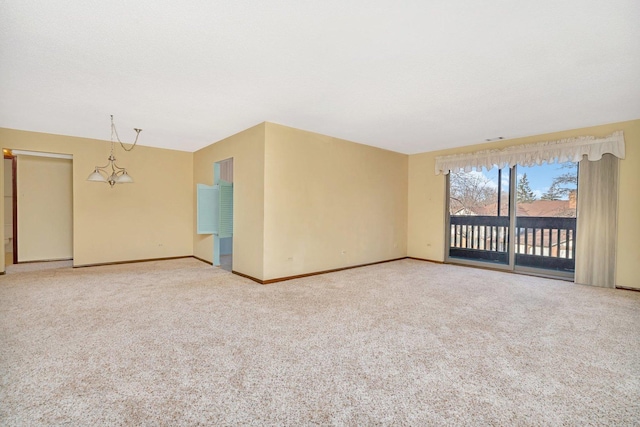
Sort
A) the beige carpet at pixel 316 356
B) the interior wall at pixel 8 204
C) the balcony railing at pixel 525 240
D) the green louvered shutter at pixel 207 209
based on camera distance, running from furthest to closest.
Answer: the interior wall at pixel 8 204, the green louvered shutter at pixel 207 209, the balcony railing at pixel 525 240, the beige carpet at pixel 316 356

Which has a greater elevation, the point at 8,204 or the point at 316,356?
the point at 8,204

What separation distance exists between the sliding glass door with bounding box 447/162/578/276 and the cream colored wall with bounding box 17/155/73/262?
781 cm

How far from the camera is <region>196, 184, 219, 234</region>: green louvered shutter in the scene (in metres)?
5.23

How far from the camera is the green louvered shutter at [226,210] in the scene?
511 cm

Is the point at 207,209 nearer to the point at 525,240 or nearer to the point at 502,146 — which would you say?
the point at 502,146

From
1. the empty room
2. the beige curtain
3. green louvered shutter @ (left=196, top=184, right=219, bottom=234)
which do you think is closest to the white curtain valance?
the empty room

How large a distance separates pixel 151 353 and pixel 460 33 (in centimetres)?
327

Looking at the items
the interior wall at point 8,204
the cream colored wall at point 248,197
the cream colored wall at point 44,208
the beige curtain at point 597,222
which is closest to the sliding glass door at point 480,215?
the beige curtain at point 597,222

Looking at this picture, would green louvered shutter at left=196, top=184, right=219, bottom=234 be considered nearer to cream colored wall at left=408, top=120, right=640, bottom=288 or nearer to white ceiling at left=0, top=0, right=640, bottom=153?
white ceiling at left=0, top=0, right=640, bottom=153

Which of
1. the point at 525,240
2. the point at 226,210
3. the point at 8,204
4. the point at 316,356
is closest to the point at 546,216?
the point at 525,240

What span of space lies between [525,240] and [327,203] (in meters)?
3.69

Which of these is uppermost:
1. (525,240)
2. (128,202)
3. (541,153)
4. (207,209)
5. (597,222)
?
(541,153)

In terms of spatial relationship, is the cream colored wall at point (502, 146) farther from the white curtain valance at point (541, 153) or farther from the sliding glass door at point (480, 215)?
the sliding glass door at point (480, 215)

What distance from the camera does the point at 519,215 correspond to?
5.12m
